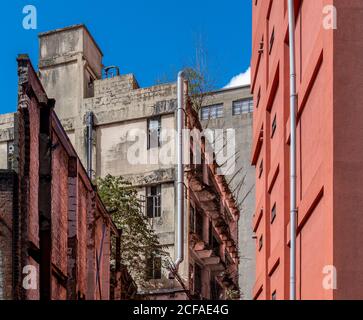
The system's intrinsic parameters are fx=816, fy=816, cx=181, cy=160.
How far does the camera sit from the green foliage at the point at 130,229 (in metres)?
31.0

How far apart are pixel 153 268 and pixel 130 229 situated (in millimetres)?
1839

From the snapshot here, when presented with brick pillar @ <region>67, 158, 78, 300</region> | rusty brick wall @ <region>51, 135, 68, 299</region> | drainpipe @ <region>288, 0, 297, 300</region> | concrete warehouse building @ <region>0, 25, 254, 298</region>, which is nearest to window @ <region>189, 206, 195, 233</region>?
concrete warehouse building @ <region>0, 25, 254, 298</region>

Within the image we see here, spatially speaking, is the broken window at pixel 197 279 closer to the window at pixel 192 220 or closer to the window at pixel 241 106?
the window at pixel 192 220

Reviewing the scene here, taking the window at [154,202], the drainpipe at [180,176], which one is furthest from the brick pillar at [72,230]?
the window at [154,202]

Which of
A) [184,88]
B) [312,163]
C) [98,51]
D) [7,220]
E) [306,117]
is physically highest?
[98,51]

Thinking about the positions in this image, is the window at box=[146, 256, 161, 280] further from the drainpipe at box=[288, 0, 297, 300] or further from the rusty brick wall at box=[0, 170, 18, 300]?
the rusty brick wall at box=[0, 170, 18, 300]

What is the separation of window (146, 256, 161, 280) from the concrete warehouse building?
0.13ft

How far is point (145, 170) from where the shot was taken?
33250mm

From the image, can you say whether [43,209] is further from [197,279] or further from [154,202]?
[197,279]

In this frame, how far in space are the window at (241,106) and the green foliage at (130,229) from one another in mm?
21738

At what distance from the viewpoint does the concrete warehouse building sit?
1277 inches
